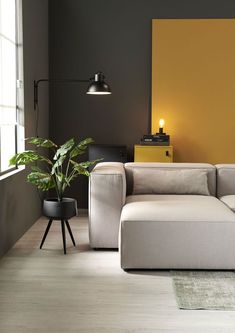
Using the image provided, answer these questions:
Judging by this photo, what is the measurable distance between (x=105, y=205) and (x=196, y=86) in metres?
2.29

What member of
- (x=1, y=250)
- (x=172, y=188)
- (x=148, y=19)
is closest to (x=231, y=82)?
(x=148, y=19)

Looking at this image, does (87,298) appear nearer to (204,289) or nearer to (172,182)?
(204,289)

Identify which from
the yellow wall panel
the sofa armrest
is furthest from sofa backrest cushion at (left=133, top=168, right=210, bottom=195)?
the yellow wall panel

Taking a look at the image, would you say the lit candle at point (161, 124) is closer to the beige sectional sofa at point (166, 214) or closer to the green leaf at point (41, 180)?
the beige sectional sofa at point (166, 214)

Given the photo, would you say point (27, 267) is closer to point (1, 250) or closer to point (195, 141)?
point (1, 250)

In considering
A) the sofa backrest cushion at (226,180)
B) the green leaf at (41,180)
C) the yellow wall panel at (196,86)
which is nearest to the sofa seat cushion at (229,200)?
the sofa backrest cushion at (226,180)

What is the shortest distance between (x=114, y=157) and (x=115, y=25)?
146 centimetres

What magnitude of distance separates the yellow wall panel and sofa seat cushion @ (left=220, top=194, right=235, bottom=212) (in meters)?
1.51

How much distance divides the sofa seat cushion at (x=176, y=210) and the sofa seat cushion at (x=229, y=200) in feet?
0.20

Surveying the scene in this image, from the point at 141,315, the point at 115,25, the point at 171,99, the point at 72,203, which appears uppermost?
the point at 115,25

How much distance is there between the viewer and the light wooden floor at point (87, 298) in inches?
114

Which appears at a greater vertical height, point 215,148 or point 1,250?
point 215,148

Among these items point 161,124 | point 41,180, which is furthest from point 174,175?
point 161,124

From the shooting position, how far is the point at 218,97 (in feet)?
20.1
